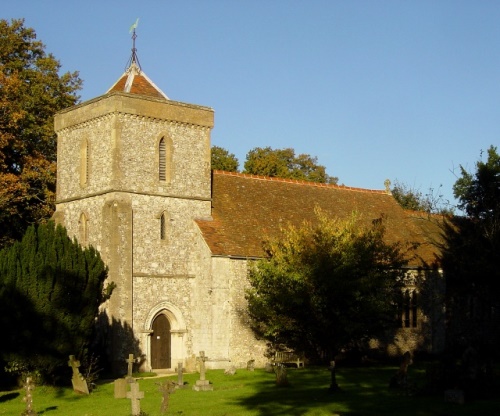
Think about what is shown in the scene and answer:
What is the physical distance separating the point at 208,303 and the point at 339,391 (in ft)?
32.5

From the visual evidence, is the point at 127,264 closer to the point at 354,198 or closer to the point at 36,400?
the point at 36,400

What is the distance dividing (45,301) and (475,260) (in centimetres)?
1784

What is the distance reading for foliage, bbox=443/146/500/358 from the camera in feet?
118

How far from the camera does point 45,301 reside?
28.9 m

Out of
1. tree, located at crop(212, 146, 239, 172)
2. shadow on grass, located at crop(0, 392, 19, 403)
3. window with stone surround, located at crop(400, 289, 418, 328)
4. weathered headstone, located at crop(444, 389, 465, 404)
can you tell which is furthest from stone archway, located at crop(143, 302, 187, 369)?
tree, located at crop(212, 146, 239, 172)

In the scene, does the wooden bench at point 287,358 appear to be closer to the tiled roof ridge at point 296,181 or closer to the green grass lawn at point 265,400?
the green grass lawn at point 265,400

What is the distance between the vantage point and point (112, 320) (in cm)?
3341

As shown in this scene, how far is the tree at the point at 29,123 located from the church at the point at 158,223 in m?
2.90

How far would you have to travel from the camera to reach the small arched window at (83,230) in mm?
35906

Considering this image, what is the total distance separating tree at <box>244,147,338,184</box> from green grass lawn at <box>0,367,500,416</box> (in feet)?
91.4

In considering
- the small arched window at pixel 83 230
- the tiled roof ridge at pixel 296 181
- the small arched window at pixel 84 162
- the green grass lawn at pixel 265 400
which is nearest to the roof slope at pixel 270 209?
the tiled roof ridge at pixel 296 181

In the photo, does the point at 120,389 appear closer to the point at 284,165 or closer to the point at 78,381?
the point at 78,381

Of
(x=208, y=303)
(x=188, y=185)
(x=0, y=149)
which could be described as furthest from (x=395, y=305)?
(x=0, y=149)

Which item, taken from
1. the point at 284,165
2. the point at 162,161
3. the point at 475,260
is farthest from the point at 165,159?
the point at 284,165
